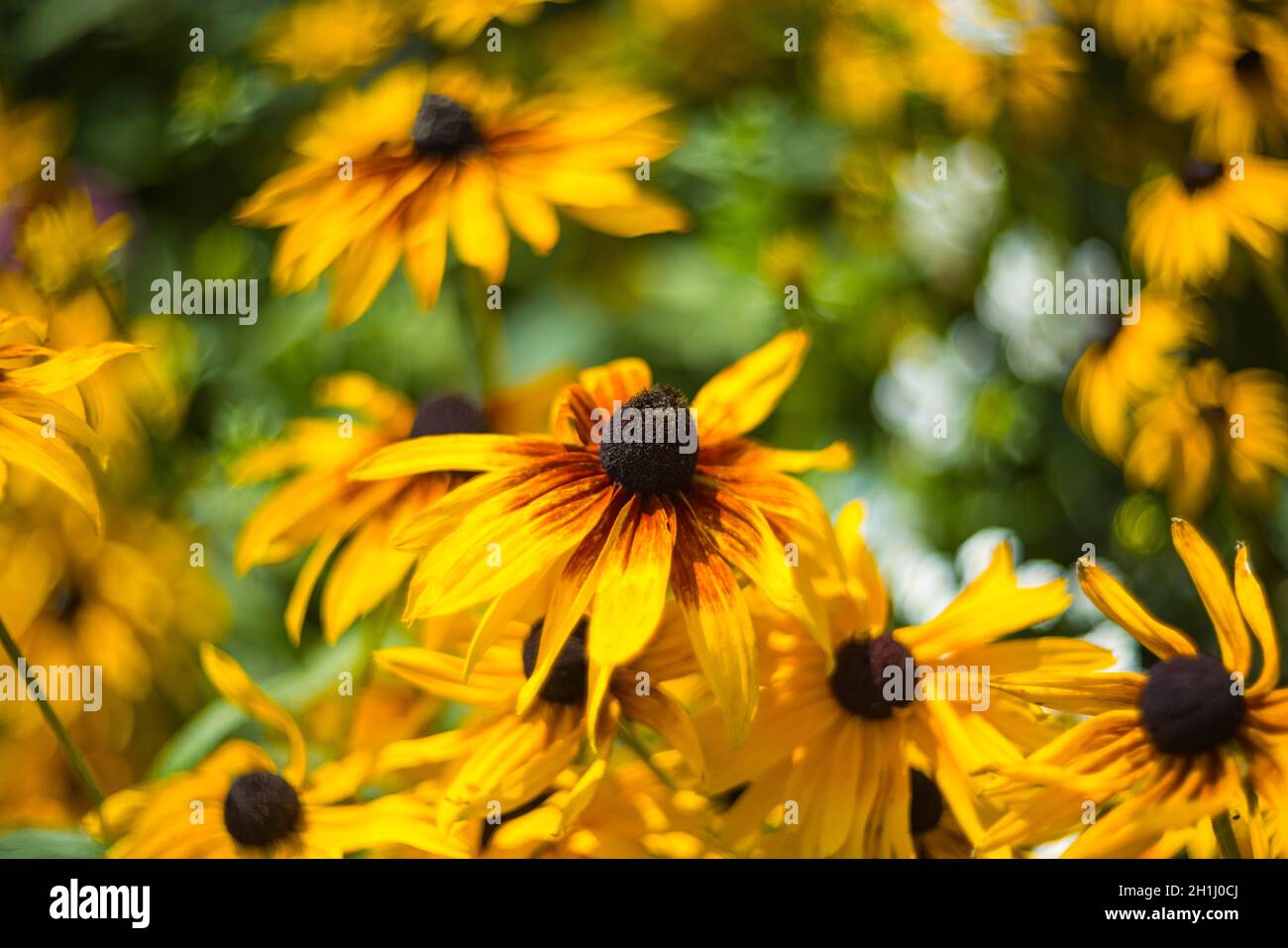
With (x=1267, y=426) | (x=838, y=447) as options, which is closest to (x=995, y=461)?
(x=1267, y=426)

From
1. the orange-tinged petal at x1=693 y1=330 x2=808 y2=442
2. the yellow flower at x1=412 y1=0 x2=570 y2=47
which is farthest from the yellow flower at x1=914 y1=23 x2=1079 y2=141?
the orange-tinged petal at x1=693 y1=330 x2=808 y2=442

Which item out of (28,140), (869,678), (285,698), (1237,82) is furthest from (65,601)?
(1237,82)

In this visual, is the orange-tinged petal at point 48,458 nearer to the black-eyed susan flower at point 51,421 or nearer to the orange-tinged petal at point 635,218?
the black-eyed susan flower at point 51,421

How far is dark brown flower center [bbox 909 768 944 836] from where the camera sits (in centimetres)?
72

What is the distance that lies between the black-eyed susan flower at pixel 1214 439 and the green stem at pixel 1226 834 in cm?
49

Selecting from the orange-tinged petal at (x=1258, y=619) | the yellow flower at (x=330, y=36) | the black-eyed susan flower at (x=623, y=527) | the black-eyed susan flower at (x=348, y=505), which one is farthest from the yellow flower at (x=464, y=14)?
the orange-tinged petal at (x=1258, y=619)

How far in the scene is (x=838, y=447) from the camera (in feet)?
2.29

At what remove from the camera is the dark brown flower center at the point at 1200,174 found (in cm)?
107

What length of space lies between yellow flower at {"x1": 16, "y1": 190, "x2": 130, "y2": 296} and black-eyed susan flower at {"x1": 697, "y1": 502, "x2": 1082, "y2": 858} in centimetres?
67

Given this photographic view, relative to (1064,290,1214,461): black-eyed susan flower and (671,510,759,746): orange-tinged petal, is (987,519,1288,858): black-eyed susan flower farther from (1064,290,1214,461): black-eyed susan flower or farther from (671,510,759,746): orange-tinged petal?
(1064,290,1214,461): black-eyed susan flower

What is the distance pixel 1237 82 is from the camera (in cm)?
110

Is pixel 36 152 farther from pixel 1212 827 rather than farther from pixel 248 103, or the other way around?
pixel 1212 827

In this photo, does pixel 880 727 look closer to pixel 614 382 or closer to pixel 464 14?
pixel 614 382

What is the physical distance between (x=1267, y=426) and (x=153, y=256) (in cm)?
113
